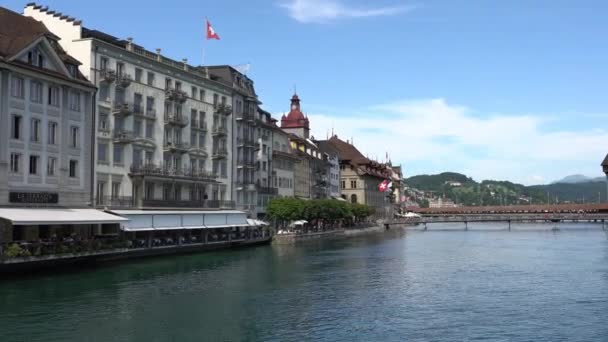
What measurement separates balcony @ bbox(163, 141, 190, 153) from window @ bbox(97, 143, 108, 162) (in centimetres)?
1040

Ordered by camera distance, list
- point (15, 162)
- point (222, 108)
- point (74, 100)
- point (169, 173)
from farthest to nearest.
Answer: point (222, 108)
point (169, 173)
point (74, 100)
point (15, 162)

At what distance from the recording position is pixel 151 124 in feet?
255

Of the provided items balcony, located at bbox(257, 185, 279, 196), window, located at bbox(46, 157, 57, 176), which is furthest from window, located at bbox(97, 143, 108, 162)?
balcony, located at bbox(257, 185, 279, 196)

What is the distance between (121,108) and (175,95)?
10.8m

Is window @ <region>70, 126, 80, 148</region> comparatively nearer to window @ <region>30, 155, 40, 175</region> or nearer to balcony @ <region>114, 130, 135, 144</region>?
window @ <region>30, 155, 40, 175</region>

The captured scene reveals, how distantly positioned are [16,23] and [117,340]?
4485cm

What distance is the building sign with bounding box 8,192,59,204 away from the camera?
5575 cm

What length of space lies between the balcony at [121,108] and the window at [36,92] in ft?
39.2

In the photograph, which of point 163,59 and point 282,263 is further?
point 163,59

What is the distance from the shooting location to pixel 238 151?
98.1 meters

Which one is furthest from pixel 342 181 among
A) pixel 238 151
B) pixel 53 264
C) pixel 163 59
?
pixel 53 264

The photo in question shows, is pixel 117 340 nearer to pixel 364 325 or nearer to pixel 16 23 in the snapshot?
pixel 364 325

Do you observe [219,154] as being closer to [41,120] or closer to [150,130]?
[150,130]

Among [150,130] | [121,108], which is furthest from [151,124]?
[121,108]
